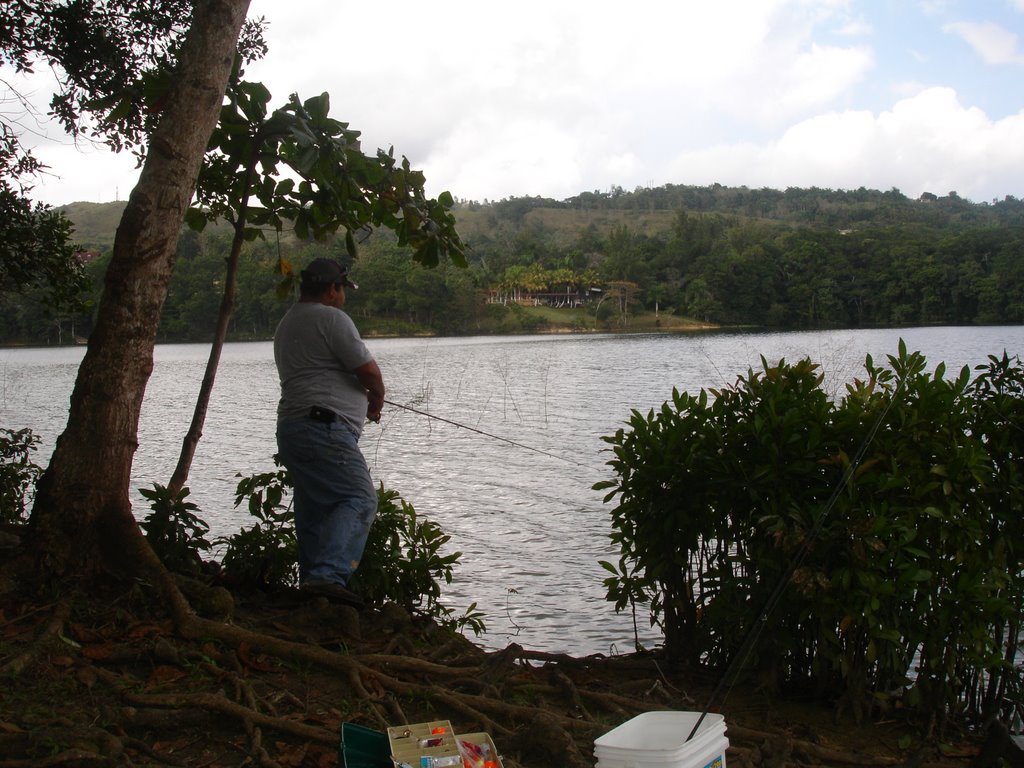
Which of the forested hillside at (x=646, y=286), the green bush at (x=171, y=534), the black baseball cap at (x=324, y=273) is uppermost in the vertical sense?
the forested hillside at (x=646, y=286)

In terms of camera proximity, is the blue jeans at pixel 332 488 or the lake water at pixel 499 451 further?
the lake water at pixel 499 451

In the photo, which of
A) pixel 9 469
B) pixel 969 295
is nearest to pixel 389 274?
pixel 969 295

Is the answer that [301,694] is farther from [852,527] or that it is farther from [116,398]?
[852,527]

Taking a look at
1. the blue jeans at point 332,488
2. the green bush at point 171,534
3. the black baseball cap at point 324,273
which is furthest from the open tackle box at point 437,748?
the black baseball cap at point 324,273

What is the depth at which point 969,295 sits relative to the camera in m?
55.1

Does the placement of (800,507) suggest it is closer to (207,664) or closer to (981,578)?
(981,578)

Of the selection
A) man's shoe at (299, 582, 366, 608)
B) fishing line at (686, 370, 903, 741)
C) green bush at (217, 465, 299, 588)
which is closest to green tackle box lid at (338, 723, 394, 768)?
fishing line at (686, 370, 903, 741)

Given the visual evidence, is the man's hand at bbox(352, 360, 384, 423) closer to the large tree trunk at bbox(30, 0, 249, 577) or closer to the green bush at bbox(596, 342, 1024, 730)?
the large tree trunk at bbox(30, 0, 249, 577)

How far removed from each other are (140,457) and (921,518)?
14889mm

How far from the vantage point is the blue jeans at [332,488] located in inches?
191

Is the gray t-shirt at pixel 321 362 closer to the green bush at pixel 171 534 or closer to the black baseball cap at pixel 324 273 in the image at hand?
the black baseball cap at pixel 324 273

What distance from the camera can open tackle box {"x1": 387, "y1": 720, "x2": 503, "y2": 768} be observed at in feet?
9.47

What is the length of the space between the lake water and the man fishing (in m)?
2.06

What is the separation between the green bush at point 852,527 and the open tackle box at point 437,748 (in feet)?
5.14
